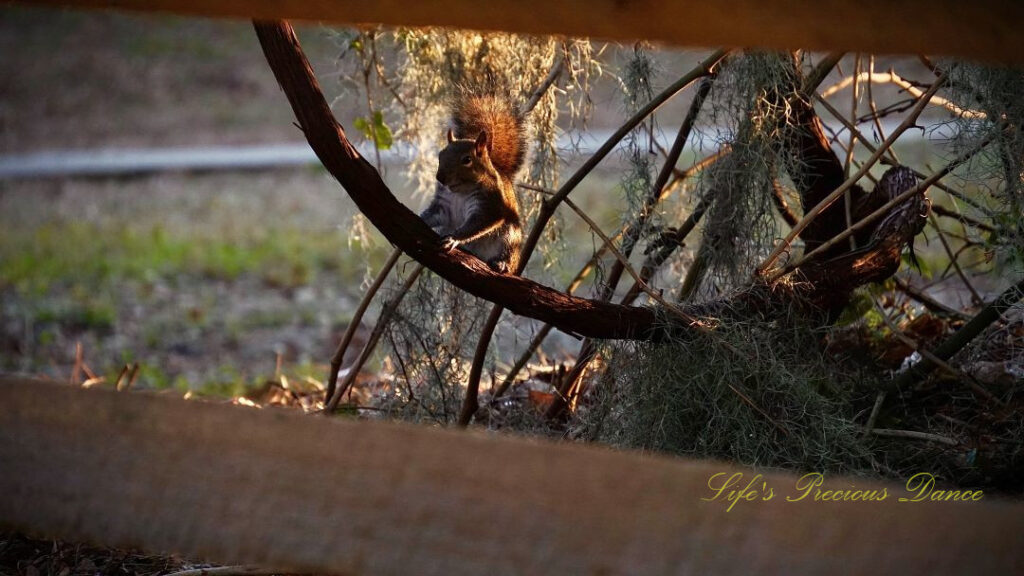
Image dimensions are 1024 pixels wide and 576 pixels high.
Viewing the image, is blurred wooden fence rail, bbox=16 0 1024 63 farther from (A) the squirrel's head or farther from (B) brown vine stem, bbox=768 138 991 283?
(A) the squirrel's head

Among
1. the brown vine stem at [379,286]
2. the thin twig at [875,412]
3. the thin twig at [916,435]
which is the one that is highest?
the brown vine stem at [379,286]

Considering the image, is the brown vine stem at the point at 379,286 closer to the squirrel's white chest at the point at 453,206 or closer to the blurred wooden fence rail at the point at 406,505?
the squirrel's white chest at the point at 453,206

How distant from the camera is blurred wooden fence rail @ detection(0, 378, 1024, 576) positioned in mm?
677

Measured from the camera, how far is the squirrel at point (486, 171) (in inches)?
100

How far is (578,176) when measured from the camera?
2.12 metres

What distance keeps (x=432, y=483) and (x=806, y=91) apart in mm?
1837

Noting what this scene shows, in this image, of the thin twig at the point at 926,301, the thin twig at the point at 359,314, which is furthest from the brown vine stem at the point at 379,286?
the thin twig at the point at 926,301

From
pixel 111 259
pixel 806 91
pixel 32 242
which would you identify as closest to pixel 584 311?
pixel 806 91

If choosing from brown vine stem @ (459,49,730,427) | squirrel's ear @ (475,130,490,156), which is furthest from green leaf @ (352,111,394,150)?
brown vine stem @ (459,49,730,427)

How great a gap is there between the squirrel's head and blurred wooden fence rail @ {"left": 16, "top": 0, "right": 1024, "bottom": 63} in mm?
1592

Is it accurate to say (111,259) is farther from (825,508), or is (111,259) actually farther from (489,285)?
(825,508)

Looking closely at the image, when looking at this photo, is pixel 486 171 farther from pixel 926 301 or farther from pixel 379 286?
pixel 926 301

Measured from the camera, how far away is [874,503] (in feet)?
2.35

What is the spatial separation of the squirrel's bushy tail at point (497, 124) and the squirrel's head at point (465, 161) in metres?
0.03
